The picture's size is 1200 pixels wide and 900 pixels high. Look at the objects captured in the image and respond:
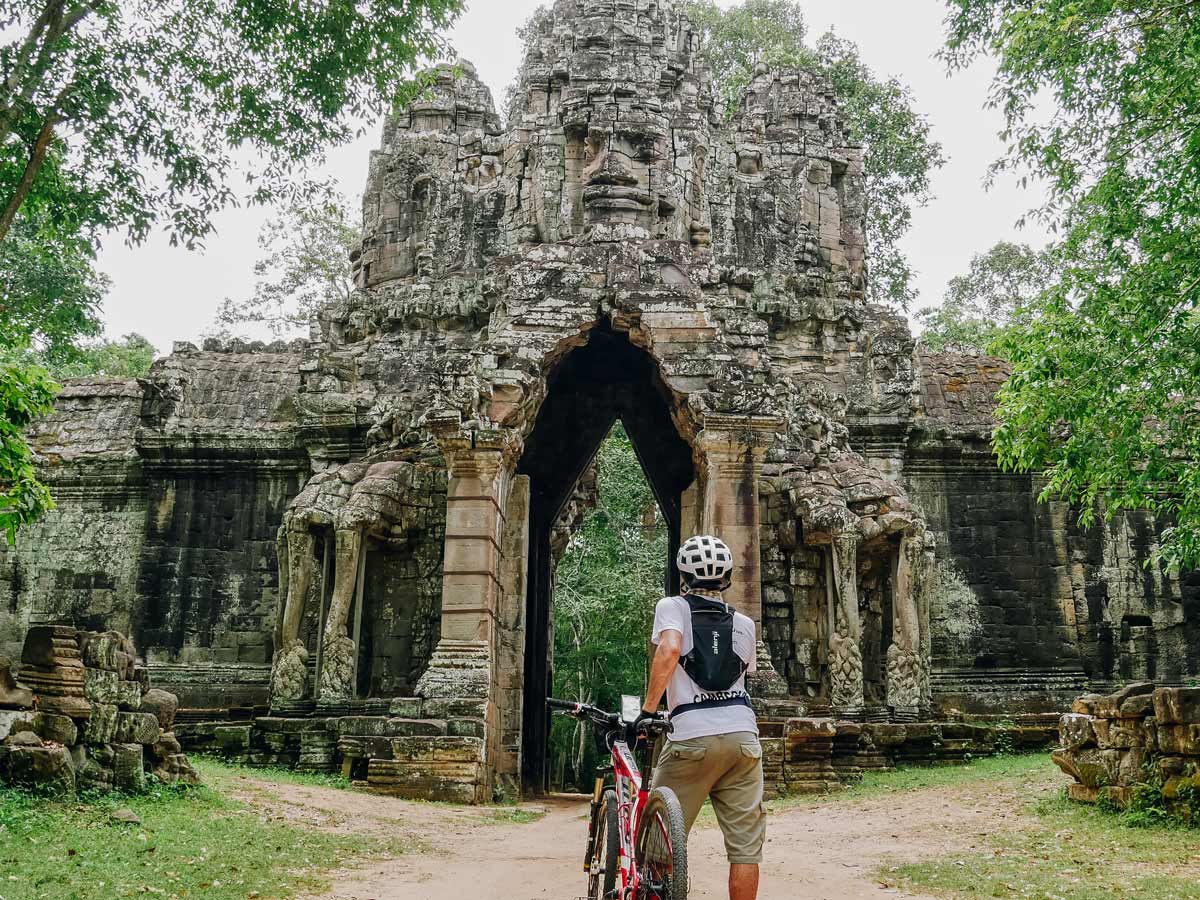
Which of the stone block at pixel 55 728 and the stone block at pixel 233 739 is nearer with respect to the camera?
the stone block at pixel 55 728

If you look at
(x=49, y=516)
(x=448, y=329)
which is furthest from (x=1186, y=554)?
(x=49, y=516)

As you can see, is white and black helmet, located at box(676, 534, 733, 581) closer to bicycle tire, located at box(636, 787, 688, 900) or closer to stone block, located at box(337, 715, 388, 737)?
bicycle tire, located at box(636, 787, 688, 900)

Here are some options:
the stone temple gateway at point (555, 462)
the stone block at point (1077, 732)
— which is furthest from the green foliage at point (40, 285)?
the stone block at point (1077, 732)

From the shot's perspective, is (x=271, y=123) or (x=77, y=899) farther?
(x=271, y=123)

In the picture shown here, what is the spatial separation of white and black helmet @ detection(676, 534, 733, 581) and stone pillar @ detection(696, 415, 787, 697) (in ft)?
22.8

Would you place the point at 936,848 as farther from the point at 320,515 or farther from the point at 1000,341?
the point at 320,515

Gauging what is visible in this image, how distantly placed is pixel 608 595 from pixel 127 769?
1584 centimetres

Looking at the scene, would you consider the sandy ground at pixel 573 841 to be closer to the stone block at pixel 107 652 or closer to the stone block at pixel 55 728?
the stone block at pixel 107 652

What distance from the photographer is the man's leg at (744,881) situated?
4.50 meters

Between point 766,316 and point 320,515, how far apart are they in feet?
24.0

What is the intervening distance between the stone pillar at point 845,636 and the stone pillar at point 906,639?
1.91 feet

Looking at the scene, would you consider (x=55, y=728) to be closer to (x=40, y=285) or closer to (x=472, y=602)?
(x=472, y=602)

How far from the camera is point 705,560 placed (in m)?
4.88

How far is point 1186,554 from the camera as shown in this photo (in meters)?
9.99
